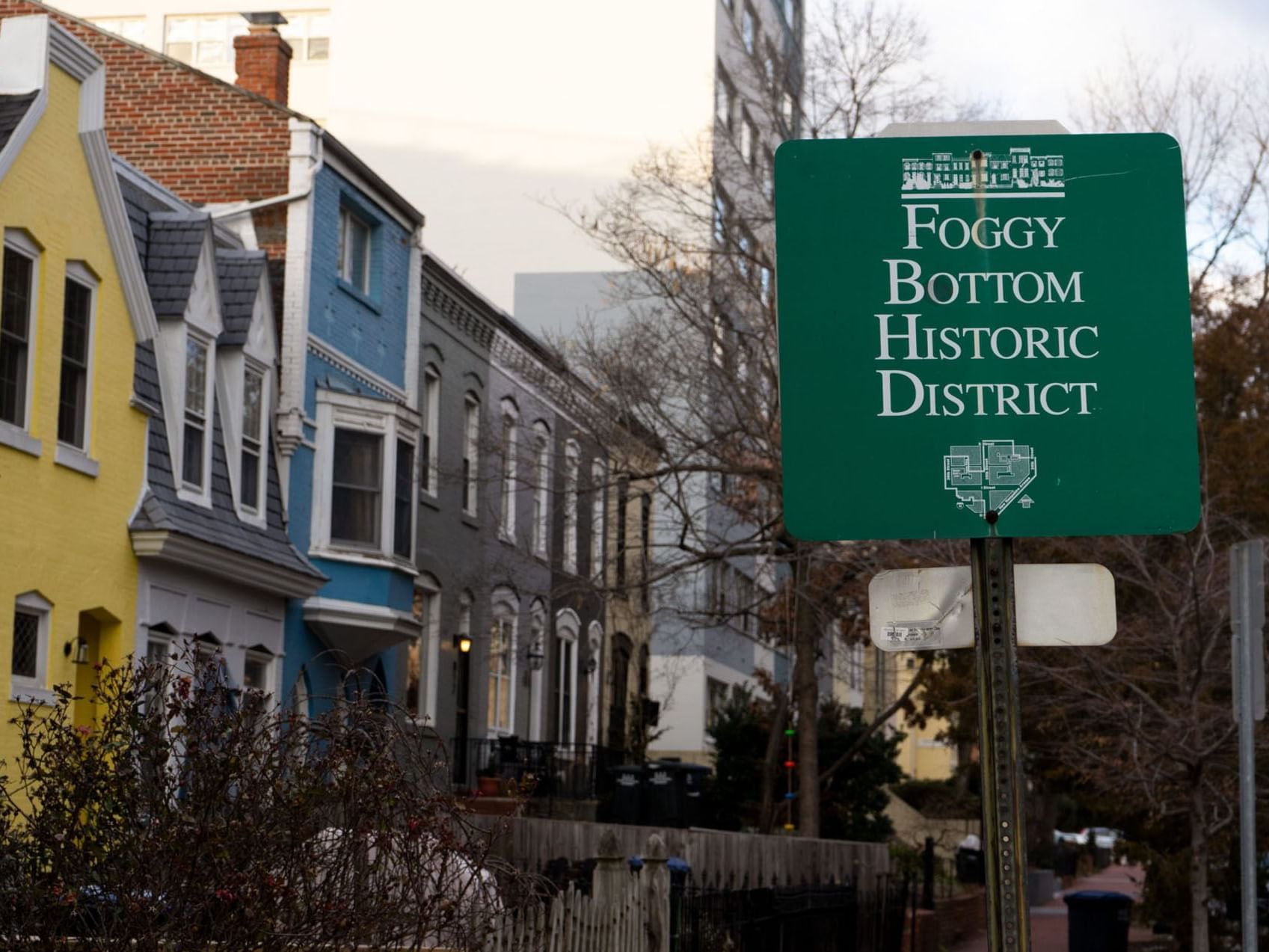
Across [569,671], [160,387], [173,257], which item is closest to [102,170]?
[173,257]

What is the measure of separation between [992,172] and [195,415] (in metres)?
15.8

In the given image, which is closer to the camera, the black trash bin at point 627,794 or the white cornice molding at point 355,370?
the white cornice molding at point 355,370

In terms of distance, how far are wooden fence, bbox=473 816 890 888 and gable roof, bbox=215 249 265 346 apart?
687cm

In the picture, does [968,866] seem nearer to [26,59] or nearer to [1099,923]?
[1099,923]

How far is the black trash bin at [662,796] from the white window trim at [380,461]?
5.33 meters

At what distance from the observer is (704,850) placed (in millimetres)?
15938

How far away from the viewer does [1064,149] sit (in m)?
5.54

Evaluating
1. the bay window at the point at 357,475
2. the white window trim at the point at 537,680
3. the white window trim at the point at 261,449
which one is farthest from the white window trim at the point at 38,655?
the white window trim at the point at 537,680

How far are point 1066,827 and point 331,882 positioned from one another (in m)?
69.3

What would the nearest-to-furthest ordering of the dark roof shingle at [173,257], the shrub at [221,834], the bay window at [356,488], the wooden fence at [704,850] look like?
the shrub at [221,834] → the wooden fence at [704,850] → the dark roof shingle at [173,257] → the bay window at [356,488]

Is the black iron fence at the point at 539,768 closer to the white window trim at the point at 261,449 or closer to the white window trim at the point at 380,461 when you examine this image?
the white window trim at the point at 380,461

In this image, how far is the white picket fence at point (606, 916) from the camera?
827cm

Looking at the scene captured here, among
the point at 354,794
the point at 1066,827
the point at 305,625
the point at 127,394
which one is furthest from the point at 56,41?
the point at 1066,827

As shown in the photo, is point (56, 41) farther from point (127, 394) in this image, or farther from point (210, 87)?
point (210, 87)
